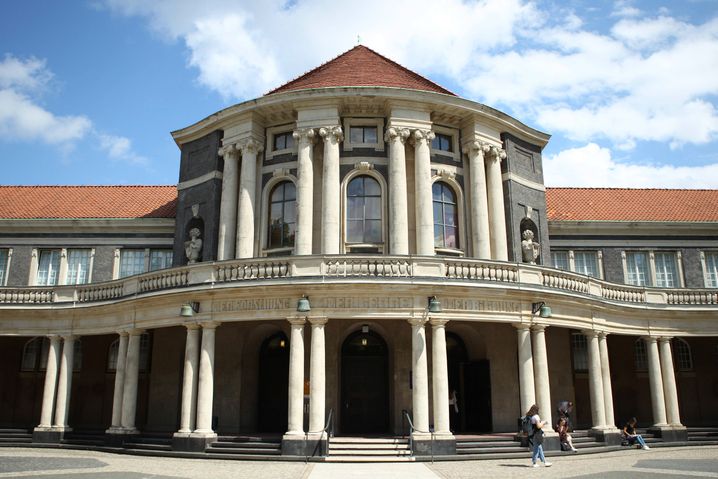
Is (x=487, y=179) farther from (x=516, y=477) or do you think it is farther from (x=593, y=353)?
(x=516, y=477)

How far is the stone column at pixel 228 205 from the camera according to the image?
2480 centimetres

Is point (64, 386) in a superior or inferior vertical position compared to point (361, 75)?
inferior

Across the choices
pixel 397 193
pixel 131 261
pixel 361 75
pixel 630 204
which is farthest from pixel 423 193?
pixel 630 204

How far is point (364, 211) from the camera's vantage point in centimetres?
2450

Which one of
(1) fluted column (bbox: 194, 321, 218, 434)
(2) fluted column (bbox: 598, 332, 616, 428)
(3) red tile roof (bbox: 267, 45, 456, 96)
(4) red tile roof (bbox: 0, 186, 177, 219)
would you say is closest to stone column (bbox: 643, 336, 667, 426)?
(2) fluted column (bbox: 598, 332, 616, 428)

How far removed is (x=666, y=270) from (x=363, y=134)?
60.4 feet

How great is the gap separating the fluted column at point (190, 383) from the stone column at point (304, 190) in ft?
16.0

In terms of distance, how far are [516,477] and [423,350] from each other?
5.51 meters

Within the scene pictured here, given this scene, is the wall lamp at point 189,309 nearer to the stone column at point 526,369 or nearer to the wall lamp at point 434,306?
the wall lamp at point 434,306

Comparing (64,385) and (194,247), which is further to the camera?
(194,247)

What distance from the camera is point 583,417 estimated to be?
2767 centimetres

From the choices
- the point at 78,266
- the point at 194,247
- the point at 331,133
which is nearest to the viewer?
the point at 331,133

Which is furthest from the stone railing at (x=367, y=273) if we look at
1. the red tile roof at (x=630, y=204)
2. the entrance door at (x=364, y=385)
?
the red tile roof at (x=630, y=204)

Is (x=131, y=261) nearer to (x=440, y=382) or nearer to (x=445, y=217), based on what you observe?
(x=445, y=217)
